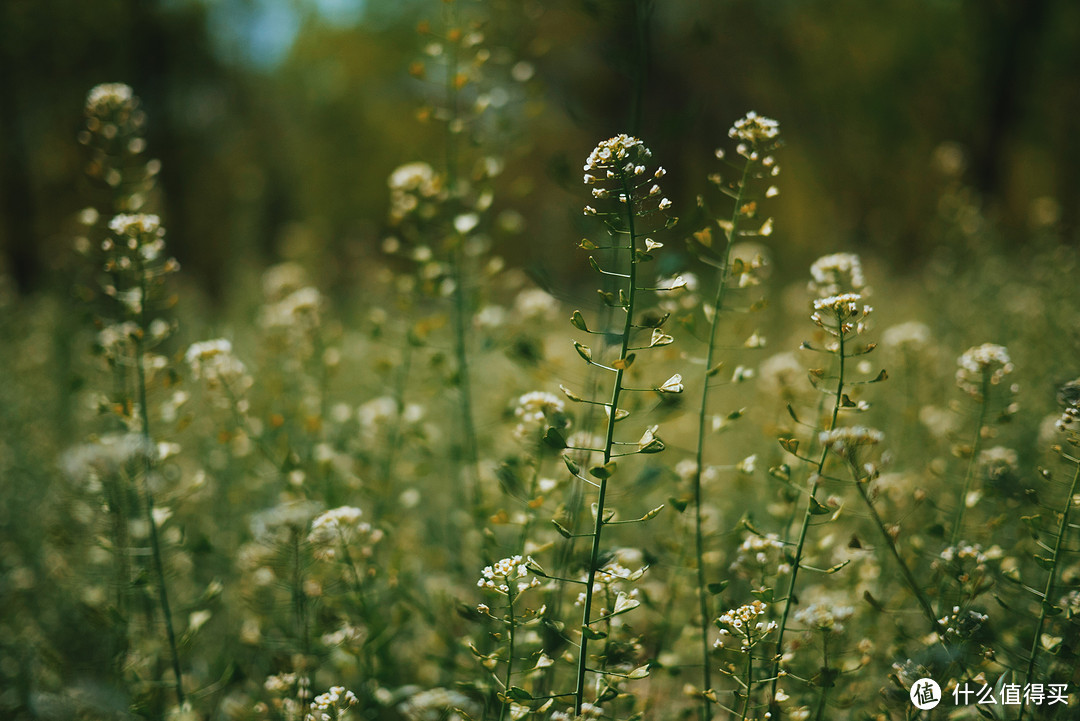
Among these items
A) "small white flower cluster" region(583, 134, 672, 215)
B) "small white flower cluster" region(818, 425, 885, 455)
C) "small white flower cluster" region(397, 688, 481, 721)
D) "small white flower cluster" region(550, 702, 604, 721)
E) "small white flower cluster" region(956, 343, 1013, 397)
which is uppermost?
"small white flower cluster" region(583, 134, 672, 215)

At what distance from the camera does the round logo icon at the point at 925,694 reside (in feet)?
4.58

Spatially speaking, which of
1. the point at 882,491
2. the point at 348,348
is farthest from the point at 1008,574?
the point at 348,348

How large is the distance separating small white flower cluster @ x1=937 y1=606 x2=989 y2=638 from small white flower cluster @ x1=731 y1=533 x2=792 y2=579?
33 cm

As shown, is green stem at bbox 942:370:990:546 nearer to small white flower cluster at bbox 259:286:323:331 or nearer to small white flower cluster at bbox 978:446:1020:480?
small white flower cluster at bbox 978:446:1020:480

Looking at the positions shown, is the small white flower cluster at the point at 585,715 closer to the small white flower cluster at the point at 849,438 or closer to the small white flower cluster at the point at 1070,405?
the small white flower cluster at the point at 849,438

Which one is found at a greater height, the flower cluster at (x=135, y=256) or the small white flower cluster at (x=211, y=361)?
the flower cluster at (x=135, y=256)

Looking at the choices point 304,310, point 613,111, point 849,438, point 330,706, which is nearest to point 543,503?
point 330,706

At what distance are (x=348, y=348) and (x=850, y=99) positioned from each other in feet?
33.3

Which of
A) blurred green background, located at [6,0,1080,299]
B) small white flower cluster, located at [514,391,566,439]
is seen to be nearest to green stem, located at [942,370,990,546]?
small white flower cluster, located at [514,391,566,439]

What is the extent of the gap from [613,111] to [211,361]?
1215cm

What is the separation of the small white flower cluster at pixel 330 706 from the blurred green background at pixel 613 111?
525 cm

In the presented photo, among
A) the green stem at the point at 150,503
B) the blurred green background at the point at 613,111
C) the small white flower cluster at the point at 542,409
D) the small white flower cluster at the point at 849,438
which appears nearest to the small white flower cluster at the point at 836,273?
the small white flower cluster at the point at 849,438

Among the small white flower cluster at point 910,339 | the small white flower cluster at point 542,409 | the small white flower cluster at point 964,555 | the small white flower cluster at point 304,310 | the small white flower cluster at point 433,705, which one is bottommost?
the small white flower cluster at point 433,705

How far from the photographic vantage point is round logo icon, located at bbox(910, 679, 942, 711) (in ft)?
4.58
